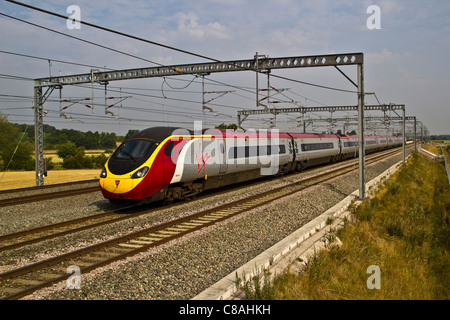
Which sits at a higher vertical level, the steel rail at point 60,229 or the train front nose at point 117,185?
the train front nose at point 117,185

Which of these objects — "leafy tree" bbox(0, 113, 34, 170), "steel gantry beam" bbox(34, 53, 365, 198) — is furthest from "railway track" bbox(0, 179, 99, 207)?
"leafy tree" bbox(0, 113, 34, 170)

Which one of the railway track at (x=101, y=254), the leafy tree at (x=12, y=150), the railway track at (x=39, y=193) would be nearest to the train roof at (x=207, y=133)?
the railway track at (x=101, y=254)

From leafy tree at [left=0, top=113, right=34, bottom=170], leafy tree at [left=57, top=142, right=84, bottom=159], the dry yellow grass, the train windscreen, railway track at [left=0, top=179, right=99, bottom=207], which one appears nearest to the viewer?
the train windscreen

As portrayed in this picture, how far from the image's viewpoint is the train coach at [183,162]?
10.5 meters

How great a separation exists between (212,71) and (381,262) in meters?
12.0

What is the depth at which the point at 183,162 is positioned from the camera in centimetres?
1171

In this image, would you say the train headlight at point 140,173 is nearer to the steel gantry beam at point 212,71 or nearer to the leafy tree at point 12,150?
the steel gantry beam at point 212,71

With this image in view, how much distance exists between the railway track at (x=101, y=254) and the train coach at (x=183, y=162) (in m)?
1.77

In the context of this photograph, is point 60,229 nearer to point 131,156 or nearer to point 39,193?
point 131,156

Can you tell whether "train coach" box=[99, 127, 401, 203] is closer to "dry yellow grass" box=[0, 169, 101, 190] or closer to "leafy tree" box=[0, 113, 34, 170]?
"dry yellow grass" box=[0, 169, 101, 190]

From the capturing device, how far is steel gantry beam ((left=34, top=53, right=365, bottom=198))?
13.4 m

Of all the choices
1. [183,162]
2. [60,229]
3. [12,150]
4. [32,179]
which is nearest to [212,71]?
[183,162]

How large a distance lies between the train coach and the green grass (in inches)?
216
